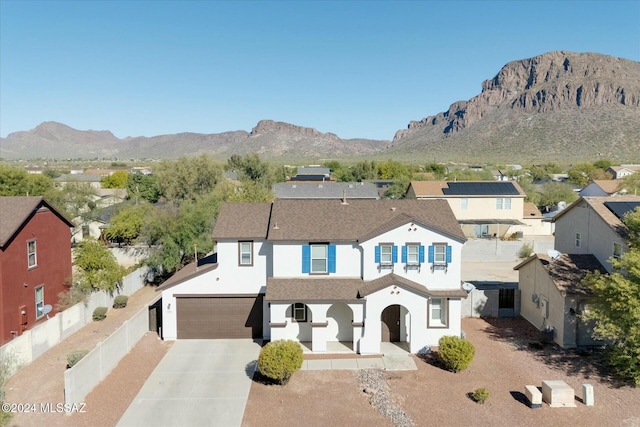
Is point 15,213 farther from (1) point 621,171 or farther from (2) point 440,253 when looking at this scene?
(1) point 621,171

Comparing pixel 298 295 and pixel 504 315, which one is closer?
pixel 298 295

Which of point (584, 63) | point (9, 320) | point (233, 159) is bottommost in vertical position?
point (9, 320)

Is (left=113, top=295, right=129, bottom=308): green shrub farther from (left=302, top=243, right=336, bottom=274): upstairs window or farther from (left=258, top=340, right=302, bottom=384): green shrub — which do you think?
(left=258, top=340, right=302, bottom=384): green shrub

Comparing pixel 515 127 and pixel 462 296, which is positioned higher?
pixel 515 127

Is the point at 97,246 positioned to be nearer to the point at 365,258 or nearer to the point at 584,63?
the point at 365,258

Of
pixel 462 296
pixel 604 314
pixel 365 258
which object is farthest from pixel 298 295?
pixel 604 314

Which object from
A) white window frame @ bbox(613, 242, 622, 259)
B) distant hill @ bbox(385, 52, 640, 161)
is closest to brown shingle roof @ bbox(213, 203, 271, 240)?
white window frame @ bbox(613, 242, 622, 259)
